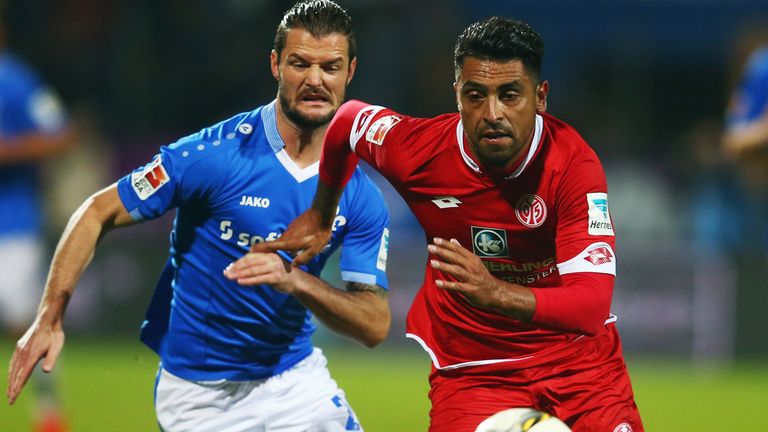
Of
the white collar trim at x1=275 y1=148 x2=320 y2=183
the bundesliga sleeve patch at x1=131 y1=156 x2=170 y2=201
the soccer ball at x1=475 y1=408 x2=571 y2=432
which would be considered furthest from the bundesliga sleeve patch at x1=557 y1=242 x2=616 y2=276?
the bundesliga sleeve patch at x1=131 y1=156 x2=170 y2=201

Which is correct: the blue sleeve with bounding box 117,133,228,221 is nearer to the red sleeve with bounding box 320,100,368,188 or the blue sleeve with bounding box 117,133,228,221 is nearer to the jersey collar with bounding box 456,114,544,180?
the red sleeve with bounding box 320,100,368,188

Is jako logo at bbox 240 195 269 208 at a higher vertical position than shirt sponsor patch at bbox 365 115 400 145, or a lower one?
lower

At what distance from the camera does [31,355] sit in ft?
13.3

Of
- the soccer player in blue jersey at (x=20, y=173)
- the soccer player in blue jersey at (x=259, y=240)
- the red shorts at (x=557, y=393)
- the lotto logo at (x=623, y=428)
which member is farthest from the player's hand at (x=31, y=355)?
the soccer player in blue jersey at (x=20, y=173)

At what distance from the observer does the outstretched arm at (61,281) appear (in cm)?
406

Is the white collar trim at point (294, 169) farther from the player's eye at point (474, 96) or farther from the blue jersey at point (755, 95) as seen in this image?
the blue jersey at point (755, 95)

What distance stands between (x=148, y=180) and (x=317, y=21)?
36.7 inches

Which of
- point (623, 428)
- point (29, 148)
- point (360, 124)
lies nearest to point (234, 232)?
point (360, 124)

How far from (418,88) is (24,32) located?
4.92m

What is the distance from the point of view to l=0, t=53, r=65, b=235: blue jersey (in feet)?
26.1


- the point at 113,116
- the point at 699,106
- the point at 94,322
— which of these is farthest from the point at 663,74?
the point at 94,322

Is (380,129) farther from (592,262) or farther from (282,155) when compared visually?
(592,262)

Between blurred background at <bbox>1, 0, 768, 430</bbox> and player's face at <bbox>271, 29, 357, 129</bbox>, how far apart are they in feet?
23.5

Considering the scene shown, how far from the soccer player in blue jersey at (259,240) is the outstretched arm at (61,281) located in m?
0.01
